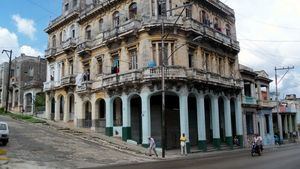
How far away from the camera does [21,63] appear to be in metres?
58.9

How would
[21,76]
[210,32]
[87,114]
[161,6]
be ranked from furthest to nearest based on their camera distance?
[21,76] < [87,114] < [210,32] < [161,6]

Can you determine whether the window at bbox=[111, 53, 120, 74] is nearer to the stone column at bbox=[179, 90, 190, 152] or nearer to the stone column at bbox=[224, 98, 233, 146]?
the stone column at bbox=[179, 90, 190, 152]

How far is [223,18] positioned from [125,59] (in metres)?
14.5

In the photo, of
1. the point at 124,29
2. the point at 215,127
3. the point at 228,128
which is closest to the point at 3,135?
the point at 124,29

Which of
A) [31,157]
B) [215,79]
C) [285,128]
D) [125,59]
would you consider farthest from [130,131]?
[285,128]

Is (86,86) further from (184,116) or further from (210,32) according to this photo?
(210,32)

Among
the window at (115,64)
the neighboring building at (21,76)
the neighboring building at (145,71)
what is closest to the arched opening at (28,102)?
the neighboring building at (21,76)

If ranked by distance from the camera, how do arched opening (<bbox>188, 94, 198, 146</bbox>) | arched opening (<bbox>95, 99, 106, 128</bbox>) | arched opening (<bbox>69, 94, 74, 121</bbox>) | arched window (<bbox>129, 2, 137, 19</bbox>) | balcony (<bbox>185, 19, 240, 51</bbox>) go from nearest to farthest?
balcony (<bbox>185, 19, 240, 51</bbox>)
arched window (<bbox>129, 2, 137, 19</bbox>)
arched opening (<bbox>188, 94, 198, 146</bbox>)
arched opening (<bbox>95, 99, 106, 128</bbox>)
arched opening (<bbox>69, 94, 74, 121</bbox>)

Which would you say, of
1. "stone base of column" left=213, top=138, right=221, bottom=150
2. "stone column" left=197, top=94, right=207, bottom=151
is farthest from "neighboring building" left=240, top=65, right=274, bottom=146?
"stone column" left=197, top=94, right=207, bottom=151

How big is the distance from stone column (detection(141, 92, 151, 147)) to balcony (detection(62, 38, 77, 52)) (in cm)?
1428

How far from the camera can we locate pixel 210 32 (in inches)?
1332

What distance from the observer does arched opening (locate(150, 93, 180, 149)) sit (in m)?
30.9

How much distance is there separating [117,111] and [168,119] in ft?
18.3

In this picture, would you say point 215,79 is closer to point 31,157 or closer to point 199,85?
point 199,85
